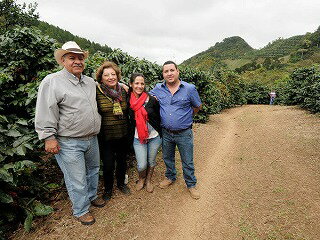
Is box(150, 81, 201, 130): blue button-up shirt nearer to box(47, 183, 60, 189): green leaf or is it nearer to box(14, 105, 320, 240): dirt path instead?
box(14, 105, 320, 240): dirt path

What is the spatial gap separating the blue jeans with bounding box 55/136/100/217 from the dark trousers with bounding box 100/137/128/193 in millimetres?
186

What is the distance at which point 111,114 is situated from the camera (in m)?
3.35

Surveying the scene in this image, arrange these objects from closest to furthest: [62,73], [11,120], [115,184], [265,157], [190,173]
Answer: [62,73]
[11,120]
[190,173]
[115,184]
[265,157]

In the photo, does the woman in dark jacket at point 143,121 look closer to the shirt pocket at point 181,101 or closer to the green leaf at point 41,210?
the shirt pocket at point 181,101

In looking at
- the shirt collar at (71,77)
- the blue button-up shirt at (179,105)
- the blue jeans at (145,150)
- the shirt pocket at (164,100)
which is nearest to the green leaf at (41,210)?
the blue jeans at (145,150)

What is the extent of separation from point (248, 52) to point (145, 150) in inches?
3987

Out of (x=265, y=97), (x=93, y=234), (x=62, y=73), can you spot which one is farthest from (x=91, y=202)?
(x=265, y=97)

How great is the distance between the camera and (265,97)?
28.0 metres

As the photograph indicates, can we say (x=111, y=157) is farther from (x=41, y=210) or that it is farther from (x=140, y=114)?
(x=41, y=210)

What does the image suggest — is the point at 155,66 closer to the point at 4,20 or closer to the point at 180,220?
the point at 180,220

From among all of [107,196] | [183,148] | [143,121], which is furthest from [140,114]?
[107,196]

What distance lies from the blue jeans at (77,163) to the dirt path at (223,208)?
423 mm

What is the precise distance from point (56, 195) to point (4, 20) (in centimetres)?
1627

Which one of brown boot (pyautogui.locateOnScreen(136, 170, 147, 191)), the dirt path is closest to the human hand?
the dirt path
